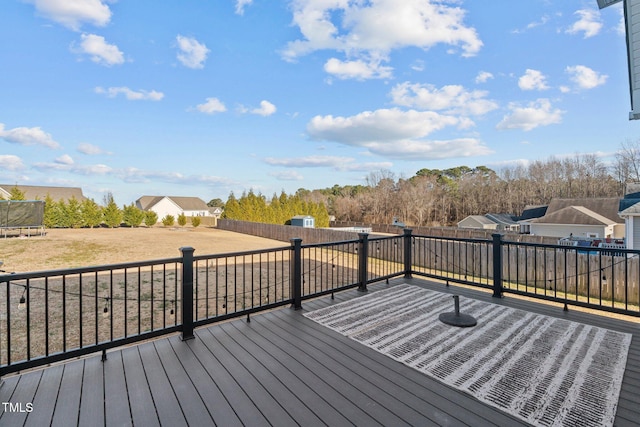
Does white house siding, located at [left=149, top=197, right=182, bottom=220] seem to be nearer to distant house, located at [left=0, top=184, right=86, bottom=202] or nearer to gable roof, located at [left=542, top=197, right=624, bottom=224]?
distant house, located at [left=0, top=184, right=86, bottom=202]

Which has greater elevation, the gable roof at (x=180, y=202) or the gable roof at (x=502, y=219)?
the gable roof at (x=180, y=202)

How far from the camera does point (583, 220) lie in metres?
15.9

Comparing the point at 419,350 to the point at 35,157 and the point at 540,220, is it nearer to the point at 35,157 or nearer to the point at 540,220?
the point at 540,220

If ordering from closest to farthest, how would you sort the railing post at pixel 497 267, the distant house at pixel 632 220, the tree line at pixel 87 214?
the railing post at pixel 497 267 < the distant house at pixel 632 220 < the tree line at pixel 87 214

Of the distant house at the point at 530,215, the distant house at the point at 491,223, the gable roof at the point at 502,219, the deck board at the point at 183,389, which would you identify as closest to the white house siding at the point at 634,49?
the deck board at the point at 183,389

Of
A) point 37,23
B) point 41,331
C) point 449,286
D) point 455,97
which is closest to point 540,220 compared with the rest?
point 455,97

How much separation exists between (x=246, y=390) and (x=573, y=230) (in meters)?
21.0

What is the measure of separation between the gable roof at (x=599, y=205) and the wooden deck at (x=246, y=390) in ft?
66.9

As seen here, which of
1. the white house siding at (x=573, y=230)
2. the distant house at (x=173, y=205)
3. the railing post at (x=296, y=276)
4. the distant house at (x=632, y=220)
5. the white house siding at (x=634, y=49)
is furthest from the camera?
the distant house at (x=173, y=205)

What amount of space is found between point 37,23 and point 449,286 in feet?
37.2

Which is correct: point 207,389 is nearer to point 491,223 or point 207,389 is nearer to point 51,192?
point 491,223

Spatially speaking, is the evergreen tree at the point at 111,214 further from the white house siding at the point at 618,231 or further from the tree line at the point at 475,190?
the white house siding at the point at 618,231

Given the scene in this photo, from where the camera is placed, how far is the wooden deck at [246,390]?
5.37 feet

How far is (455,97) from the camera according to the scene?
39.1 feet
